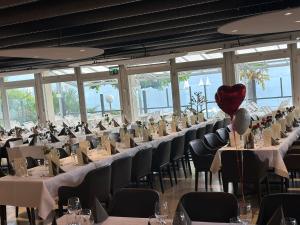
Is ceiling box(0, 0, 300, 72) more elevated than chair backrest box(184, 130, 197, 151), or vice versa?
ceiling box(0, 0, 300, 72)

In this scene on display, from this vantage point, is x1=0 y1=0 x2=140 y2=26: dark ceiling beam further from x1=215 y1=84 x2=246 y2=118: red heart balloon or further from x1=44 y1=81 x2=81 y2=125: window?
x1=44 y1=81 x2=81 y2=125: window

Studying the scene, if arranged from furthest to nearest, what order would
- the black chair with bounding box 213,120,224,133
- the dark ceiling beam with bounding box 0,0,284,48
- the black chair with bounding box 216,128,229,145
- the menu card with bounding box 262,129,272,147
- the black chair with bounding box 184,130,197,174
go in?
the black chair with bounding box 213,120,224,133
the black chair with bounding box 184,130,197,174
the black chair with bounding box 216,128,229,145
the dark ceiling beam with bounding box 0,0,284,48
the menu card with bounding box 262,129,272,147

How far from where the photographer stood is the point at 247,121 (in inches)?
147

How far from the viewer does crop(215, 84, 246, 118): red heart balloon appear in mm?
3695

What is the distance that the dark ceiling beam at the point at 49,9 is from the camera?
507cm

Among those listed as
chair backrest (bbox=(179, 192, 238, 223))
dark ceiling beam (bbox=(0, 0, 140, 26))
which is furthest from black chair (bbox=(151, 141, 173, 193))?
chair backrest (bbox=(179, 192, 238, 223))

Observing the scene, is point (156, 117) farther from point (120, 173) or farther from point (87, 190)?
point (87, 190)

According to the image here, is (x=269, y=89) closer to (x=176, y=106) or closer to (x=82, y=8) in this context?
(x=176, y=106)

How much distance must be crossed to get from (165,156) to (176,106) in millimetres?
6345

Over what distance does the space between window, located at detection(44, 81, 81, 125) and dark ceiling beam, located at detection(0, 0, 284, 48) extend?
6.22 meters

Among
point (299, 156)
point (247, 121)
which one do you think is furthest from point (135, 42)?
point (247, 121)

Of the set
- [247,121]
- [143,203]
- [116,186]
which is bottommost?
[116,186]

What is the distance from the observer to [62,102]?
1523cm

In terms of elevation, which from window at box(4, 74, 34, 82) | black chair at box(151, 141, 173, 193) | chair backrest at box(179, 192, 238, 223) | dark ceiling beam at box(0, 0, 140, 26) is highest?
dark ceiling beam at box(0, 0, 140, 26)
